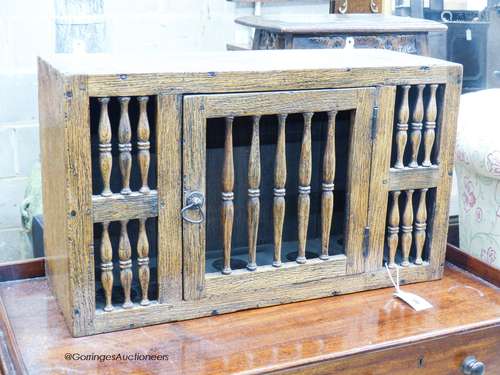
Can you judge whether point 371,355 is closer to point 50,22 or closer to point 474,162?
point 474,162

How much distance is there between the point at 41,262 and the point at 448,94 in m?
0.66

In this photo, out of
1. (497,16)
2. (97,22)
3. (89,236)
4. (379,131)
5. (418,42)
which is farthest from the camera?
(497,16)

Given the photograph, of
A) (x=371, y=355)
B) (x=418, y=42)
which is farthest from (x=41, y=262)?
(x=418, y=42)

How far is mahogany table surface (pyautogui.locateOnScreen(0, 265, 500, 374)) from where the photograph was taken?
0.88 meters

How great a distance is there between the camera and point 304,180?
3.31 feet

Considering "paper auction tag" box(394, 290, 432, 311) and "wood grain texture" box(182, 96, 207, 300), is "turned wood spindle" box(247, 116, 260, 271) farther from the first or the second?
"paper auction tag" box(394, 290, 432, 311)

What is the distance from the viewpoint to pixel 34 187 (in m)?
1.85

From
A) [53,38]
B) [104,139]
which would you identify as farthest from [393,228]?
[53,38]

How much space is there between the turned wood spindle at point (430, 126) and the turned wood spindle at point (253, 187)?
0.86 feet

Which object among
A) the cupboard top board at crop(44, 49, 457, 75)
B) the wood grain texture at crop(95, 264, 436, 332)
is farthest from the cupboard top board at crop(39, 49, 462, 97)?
the wood grain texture at crop(95, 264, 436, 332)

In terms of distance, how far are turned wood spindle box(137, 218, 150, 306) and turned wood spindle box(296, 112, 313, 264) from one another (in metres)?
0.22

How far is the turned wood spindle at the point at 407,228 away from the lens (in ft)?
3.56

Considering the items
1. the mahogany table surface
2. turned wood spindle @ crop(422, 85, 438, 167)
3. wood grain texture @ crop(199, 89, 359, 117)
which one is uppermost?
wood grain texture @ crop(199, 89, 359, 117)

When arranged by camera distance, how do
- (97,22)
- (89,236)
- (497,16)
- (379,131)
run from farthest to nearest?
(497,16), (97,22), (379,131), (89,236)
